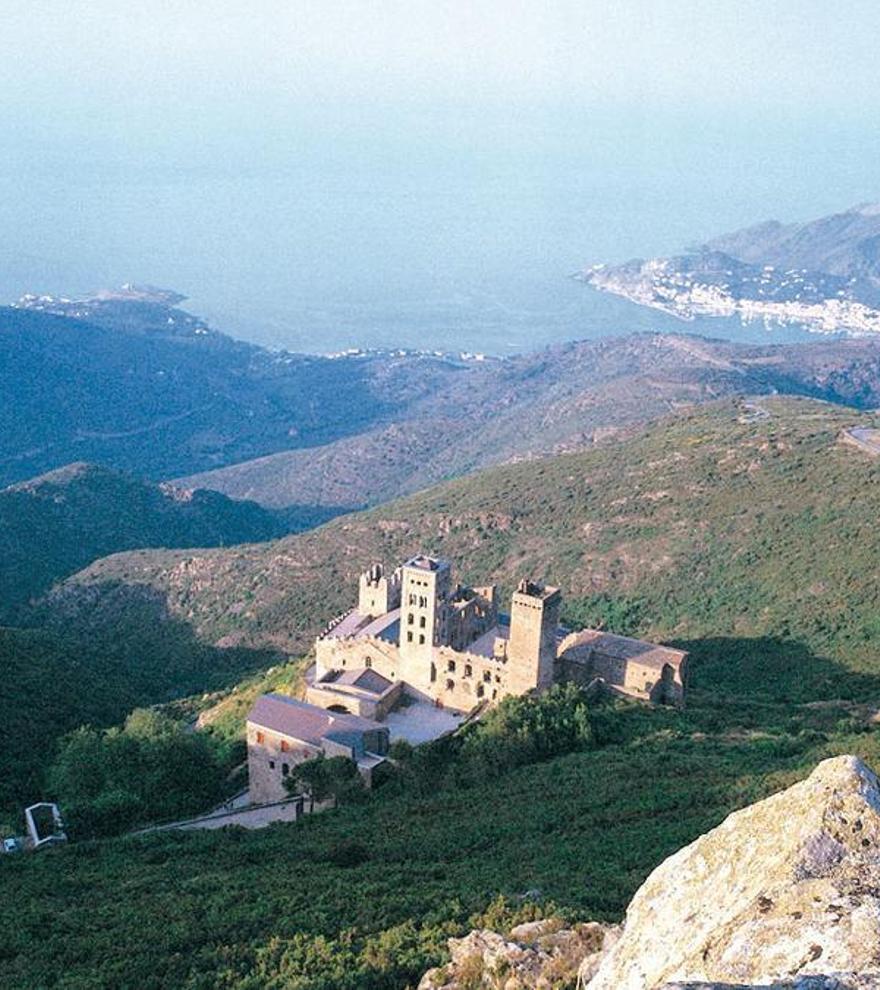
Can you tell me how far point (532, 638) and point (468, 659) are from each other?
2.87 m

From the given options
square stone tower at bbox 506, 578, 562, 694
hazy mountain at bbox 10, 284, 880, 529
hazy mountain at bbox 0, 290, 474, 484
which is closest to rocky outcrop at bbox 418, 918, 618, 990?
square stone tower at bbox 506, 578, 562, 694

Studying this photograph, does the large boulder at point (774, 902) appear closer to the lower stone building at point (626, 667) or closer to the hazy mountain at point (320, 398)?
the lower stone building at point (626, 667)

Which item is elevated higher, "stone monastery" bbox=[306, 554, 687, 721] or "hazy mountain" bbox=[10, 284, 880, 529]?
"stone monastery" bbox=[306, 554, 687, 721]

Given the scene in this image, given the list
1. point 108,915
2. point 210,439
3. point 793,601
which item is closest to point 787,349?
point 210,439

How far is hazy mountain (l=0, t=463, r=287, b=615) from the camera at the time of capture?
75.3m

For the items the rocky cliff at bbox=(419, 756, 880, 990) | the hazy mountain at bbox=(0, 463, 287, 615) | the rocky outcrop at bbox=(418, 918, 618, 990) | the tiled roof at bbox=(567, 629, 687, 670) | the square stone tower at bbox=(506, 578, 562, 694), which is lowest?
the hazy mountain at bbox=(0, 463, 287, 615)

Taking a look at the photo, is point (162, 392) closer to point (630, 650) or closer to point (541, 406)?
point (541, 406)

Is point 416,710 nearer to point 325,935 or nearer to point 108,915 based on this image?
point 108,915

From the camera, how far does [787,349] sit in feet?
496

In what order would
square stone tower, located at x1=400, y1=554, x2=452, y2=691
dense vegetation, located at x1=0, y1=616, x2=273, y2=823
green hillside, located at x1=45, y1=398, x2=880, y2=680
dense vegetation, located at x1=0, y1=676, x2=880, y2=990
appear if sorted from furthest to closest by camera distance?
green hillside, located at x1=45, y1=398, x2=880, y2=680 < square stone tower, located at x1=400, y1=554, x2=452, y2=691 < dense vegetation, located at x1=0, y1=616, x2=273, y2=823 < dense vegetation, located at x1=0, y1=676, x2=880, y2=990

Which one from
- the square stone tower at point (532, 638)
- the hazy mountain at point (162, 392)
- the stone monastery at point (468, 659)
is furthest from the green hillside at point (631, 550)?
the hazy mountain at point (162, 392)

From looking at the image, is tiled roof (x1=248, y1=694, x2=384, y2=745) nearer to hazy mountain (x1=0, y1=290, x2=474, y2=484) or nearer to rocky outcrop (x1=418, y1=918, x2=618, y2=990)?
rocky outcrop (x1=418, y1=918, x2=618, y2=990)

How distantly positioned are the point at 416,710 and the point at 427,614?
3.37 meters

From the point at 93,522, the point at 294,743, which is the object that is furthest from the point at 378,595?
the point at 93,522
